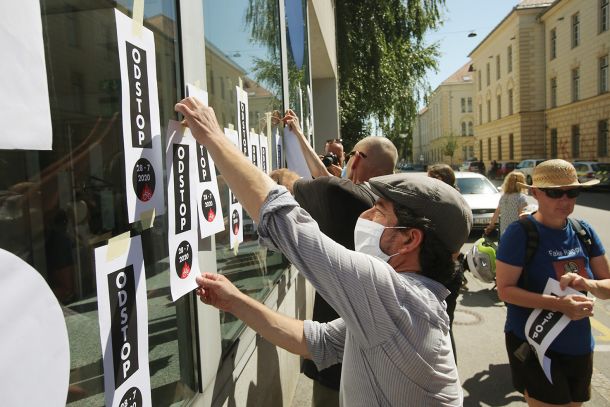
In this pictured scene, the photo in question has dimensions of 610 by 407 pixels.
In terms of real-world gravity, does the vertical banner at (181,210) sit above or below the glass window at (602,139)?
below

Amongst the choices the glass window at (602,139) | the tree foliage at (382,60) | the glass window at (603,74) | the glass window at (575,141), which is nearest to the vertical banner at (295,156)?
the tree foliage at (382,60)

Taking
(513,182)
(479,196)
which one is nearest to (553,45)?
(479,196)

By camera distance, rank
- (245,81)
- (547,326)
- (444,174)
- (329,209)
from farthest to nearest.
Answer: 1. (444,174)
2. (245,81)
3. (547,326)
4. (329,209)

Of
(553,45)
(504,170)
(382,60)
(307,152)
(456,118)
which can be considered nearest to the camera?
(307,152)

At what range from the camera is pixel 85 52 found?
1248mm

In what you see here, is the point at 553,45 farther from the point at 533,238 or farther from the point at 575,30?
the point at 533,238

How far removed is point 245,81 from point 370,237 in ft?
5.11

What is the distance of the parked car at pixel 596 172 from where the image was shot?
23.0 metres

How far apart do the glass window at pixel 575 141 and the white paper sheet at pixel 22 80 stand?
40915 mm

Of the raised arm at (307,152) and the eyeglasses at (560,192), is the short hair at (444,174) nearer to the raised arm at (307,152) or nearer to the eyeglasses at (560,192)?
the raised arm at (307,152)

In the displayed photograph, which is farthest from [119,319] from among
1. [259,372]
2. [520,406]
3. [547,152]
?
[547,152]

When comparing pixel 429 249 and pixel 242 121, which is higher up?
pixel 242 121

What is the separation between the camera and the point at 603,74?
107 ft

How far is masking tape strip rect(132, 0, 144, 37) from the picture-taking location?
4.29ft
